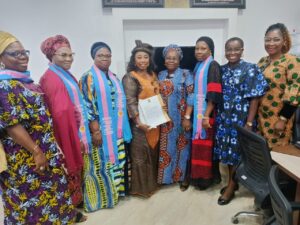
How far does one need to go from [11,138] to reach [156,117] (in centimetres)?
116

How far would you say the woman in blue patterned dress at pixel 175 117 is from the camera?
7.22 ft

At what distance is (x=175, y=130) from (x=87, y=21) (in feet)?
5.06

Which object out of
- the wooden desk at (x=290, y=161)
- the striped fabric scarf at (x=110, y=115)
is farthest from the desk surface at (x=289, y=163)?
the striped fabric scarf at (x=110, y=115)

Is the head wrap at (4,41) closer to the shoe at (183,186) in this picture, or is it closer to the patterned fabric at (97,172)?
the patterned fabric at (97,172)

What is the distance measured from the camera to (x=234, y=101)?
203 centimetres

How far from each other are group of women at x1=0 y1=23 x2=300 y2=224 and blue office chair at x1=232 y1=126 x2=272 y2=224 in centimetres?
29

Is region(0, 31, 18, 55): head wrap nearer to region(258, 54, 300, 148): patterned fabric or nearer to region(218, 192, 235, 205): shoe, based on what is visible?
region(258, 54, 300, 148): patterned fabric

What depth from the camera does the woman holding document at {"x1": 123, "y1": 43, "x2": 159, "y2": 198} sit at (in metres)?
2.10

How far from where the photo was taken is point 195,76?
85.8 inches

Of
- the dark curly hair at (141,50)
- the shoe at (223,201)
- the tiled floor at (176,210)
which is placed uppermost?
the dark curly hair at (141,50)

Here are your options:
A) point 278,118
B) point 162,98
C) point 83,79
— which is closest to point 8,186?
point 83,79

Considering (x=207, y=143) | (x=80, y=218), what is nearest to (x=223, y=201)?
(x=207, y=143)

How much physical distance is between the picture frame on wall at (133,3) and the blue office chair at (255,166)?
5.68ft

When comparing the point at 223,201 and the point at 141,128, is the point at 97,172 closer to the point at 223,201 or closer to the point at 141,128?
the point at 141,128
